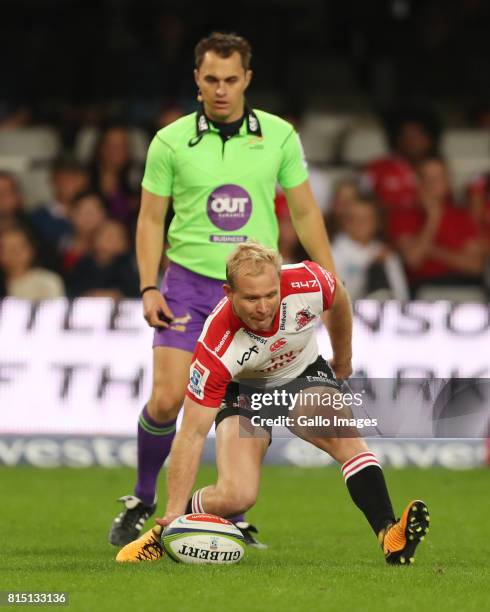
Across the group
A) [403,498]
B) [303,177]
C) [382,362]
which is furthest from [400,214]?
[303,177]

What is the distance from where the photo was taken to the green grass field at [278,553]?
236 inches

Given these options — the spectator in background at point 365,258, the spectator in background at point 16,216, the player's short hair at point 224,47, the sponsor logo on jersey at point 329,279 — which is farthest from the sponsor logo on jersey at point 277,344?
the spectator in background at point 16,216

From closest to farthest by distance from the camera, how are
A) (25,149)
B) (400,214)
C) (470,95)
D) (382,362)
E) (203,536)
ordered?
1. (203,536)
2. (382,362)
3. (400,214)
4. (25,149)
5. (470,95)

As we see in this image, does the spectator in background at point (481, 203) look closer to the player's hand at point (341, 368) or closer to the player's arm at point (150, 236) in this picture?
the player's arm at point (150, 236)

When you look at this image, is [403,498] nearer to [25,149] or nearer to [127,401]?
[127,401]

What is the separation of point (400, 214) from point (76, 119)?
11.6 feet

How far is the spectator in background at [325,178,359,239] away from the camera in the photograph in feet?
43.0

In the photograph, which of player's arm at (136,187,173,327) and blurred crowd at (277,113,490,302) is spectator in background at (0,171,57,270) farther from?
player's arm at (136,187,173,327)

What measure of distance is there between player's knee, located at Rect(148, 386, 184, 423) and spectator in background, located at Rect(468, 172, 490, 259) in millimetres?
6613

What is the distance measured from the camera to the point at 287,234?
12547mm

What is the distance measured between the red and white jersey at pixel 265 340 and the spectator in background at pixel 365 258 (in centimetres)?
552

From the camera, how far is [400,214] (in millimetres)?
13836

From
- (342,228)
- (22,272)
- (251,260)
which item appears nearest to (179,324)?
(251,260)

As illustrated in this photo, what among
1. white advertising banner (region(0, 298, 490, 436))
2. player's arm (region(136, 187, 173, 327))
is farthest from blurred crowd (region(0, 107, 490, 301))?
player's arm (region(136, 187, 173, 327))
